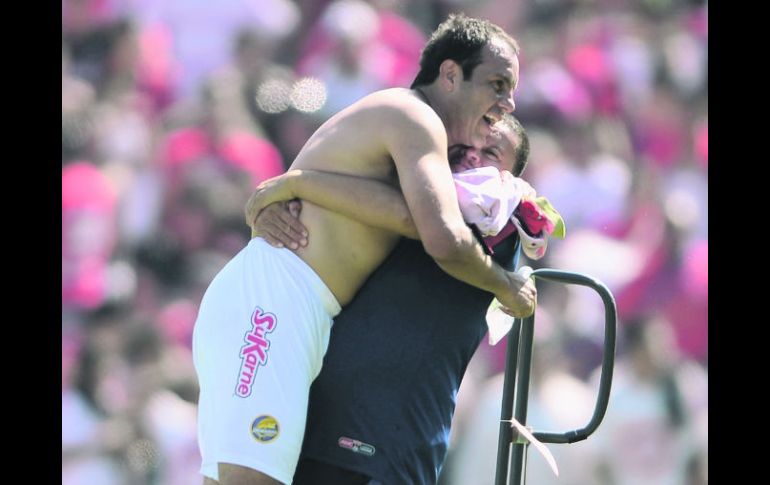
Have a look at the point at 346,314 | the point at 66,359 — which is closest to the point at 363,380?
the point at 346,314

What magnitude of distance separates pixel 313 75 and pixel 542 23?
1.29m

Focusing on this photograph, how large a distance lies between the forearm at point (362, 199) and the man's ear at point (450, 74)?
344 millimetres

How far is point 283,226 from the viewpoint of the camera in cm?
265

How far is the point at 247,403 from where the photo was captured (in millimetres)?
2490

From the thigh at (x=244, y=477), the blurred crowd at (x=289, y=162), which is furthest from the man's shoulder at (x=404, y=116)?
the blurred crowd at (x=289, y=162)

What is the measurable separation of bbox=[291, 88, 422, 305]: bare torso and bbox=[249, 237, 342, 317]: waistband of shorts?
11 mm

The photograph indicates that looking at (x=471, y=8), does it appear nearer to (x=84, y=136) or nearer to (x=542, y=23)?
(x=542, y=23)

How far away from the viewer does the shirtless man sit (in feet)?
8.11

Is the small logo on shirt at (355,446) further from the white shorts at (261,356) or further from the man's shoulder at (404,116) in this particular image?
the man's shoulder at (404,116)

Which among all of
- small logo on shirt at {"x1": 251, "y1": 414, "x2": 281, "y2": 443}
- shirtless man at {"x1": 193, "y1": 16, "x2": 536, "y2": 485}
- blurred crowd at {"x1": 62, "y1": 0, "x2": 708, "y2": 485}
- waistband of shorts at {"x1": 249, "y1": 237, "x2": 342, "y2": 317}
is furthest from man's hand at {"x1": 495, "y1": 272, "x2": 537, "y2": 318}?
blurred crowd at {"x1": 62, "y1": 0, "x2": 708, "y2": 485}

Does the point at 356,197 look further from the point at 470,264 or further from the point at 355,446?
the point at 355,446

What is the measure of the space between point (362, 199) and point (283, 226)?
232mm

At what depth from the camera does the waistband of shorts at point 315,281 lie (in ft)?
8.49

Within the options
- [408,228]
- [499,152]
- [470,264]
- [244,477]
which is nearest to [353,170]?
[408,228]
